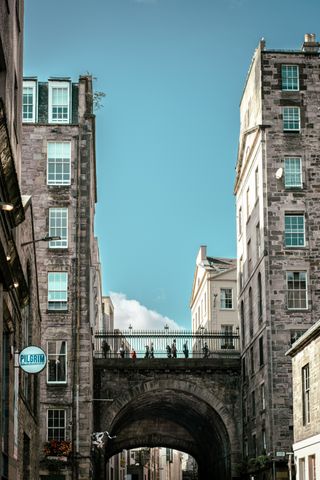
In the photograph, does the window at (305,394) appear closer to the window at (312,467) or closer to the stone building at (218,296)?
the window at (312,467)

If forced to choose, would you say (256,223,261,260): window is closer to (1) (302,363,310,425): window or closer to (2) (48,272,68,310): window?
A: (2) (48,272,68,310): window

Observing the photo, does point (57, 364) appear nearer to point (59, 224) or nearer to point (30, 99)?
point (59, 224)

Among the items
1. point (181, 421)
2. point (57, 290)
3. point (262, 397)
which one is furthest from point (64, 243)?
point (181, 421)

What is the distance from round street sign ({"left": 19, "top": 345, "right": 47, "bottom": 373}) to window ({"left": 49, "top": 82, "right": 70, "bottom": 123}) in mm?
30225

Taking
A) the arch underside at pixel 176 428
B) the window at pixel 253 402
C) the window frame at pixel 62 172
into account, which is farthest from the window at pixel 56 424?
the window frame at pixel 62 172

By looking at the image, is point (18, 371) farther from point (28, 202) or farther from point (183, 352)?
point (183, 352)

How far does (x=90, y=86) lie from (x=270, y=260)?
13.5 m

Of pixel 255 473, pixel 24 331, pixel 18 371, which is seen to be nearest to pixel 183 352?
pixel 255 473

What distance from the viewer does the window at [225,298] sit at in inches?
3187

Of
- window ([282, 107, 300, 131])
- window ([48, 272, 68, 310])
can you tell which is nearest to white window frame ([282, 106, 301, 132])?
window ([282, 107, 300, 131])

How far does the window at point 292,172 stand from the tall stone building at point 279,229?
0.05 meters

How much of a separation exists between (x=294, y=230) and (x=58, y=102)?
13983mm

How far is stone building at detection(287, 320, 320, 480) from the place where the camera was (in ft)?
104

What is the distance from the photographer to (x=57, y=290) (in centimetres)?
5059
